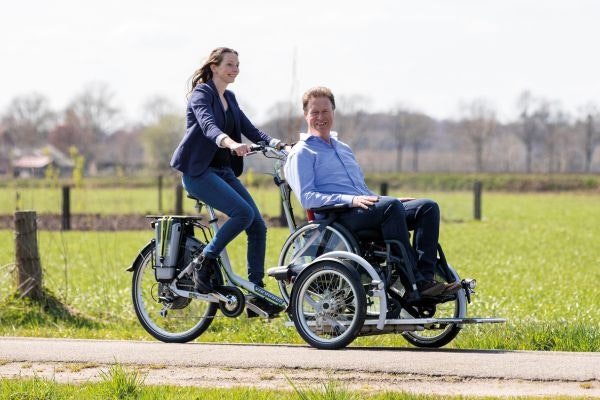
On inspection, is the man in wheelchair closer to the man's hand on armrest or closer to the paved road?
the man's hand on armrest

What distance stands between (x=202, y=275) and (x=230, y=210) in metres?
0.56

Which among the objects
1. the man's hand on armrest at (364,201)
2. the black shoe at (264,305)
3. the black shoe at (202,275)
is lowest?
the black shoe at (264,305)

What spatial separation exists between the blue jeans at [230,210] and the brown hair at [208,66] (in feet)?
2.22

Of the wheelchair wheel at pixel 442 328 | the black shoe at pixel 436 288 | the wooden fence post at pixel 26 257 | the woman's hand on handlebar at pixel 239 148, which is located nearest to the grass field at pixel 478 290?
the wooden fence post at pixel 26 257

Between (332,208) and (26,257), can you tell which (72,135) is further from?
(332,208)

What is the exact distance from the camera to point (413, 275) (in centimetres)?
704

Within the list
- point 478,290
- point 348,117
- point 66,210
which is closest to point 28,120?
point 348,117

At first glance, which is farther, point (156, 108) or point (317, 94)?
point (156, 108)

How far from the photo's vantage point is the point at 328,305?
7180 mm

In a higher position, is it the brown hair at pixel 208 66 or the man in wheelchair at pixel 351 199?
the brown hair at pixel 208 66

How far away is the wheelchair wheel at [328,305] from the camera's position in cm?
698

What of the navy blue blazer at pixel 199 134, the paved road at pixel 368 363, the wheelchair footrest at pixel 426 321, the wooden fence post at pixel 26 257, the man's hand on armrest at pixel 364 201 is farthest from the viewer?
the wooden fence post at pixel 26 257

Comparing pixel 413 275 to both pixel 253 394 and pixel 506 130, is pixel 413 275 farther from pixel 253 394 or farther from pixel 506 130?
pixel 506 130

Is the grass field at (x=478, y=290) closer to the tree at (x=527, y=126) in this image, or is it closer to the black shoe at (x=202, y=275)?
the black shoe at (x=202, y=275)
